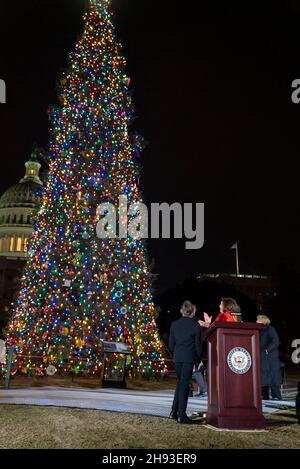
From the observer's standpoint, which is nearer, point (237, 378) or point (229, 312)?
point (237, 378)

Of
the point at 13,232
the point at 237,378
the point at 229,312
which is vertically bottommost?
the point at 237,378

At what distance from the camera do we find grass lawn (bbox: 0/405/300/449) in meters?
5.54

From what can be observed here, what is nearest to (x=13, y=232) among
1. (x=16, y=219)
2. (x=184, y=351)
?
(x=16, y=219)

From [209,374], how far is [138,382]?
12.3 meters

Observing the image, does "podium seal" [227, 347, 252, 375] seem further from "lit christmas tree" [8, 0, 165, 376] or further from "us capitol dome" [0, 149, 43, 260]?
"us capitol dome" [0, 149, 43, 260]

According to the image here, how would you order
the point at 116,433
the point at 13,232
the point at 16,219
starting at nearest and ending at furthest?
1. the point at 116,433
2. the point at 13,232
3. the point at 16,219

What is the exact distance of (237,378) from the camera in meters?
6.97

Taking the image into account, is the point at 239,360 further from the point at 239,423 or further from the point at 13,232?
the point at 13,232

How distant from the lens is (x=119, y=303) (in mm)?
20938

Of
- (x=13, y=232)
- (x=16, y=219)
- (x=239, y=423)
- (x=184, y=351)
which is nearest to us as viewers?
(x=239, y=423)

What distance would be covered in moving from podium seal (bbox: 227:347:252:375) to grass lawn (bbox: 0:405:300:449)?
839 millimetres

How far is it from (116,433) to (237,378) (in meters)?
1.81

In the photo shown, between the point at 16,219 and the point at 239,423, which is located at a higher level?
the point at 16,219

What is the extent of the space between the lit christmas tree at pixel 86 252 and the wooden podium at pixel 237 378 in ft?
40.2
